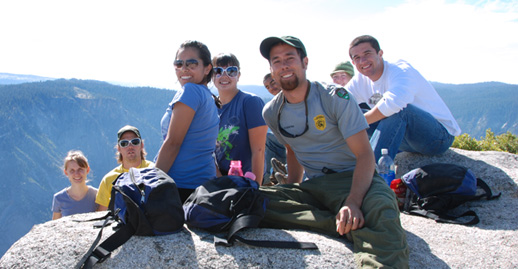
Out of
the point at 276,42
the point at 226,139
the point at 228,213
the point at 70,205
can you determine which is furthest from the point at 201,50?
the point at 70,205

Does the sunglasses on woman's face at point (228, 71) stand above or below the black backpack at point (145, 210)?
above

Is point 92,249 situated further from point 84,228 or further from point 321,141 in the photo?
point 321,141

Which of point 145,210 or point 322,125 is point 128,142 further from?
point 322,125

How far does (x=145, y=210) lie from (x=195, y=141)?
960 millimetres

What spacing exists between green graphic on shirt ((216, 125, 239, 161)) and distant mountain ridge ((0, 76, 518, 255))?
116426 millimetres

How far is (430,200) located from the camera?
165 inches

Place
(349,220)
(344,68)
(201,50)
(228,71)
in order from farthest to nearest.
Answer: (344,68)
(228,71)
(201,50)
(349,220)

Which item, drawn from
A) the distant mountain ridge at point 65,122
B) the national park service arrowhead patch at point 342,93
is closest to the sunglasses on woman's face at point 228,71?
the national park service arrowhead patch at point 342,93

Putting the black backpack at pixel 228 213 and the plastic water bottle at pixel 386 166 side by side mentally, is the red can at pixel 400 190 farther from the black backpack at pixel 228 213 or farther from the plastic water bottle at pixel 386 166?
the black backpack at pixel 228 213

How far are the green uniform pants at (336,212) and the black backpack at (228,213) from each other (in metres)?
0.37

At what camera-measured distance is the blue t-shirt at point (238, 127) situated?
15.4ft

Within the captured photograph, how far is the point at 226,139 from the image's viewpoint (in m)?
4.74

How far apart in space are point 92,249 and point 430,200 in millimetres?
3593

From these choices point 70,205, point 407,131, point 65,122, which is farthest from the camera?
point 65,122
